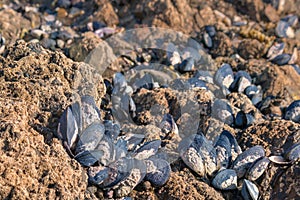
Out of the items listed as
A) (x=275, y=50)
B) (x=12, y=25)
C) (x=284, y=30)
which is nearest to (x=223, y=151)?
(x=275, y=50)

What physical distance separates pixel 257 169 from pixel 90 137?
109cm

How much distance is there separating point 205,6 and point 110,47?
5.98ft

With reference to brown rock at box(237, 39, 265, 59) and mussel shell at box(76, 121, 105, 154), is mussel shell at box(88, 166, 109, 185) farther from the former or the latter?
brown rock at box(237, 39, 265, 59)

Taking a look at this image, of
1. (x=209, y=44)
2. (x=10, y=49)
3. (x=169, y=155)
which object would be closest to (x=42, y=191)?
(x=169, y=155)

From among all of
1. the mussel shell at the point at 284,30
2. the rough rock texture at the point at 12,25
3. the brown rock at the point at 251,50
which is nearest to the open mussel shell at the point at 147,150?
the rough rock texture at the point at 12,25

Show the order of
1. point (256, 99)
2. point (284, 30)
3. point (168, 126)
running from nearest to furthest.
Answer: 1. point (168, 126)
2. point (256, 99)
3. point (284, 30)


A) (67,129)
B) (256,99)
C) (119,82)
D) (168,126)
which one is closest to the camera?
(67,129)

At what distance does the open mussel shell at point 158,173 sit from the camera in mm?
2910

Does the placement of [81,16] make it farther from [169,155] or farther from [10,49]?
[169,155]

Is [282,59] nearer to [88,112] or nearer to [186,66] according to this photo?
[186,66]

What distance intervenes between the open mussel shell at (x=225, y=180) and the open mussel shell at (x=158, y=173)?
34cm

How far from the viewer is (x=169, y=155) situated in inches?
124

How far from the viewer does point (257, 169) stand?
123 inches

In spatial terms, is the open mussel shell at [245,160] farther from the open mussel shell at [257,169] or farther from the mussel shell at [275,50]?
the mussel shell at [275,50]
